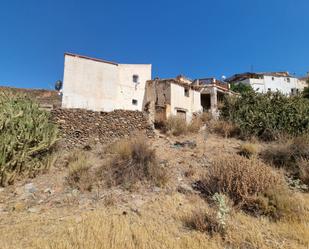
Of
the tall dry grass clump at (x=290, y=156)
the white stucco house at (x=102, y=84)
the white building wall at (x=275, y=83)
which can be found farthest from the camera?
the white building wall at (x=275, y=83)

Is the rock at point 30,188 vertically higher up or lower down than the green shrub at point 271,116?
lower down

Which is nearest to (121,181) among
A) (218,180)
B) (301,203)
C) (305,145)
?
(218,180)

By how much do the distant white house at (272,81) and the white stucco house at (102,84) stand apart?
23.4m

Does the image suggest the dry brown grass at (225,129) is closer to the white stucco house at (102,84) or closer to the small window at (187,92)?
the small window at (187,92)

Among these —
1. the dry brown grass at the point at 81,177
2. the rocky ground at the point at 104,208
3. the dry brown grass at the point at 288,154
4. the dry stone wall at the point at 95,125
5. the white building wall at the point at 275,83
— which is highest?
the white building wall at the point at 275,83

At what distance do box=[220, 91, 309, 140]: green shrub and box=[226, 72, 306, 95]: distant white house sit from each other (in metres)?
24.4

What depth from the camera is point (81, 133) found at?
932 cm

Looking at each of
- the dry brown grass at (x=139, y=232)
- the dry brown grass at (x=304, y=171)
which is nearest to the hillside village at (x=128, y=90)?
the dry brown grass at (x=304, y=171)

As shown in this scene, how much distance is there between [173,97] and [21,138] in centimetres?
1230

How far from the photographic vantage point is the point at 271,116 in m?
11.0

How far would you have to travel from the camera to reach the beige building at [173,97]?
1644cm

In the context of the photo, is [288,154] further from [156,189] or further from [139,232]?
[139,232]

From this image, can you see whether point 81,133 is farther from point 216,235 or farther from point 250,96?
point 250,96

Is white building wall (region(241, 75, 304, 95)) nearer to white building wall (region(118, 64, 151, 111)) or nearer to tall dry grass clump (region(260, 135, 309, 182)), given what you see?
white building wall (region(118, 64, 151, 111))
